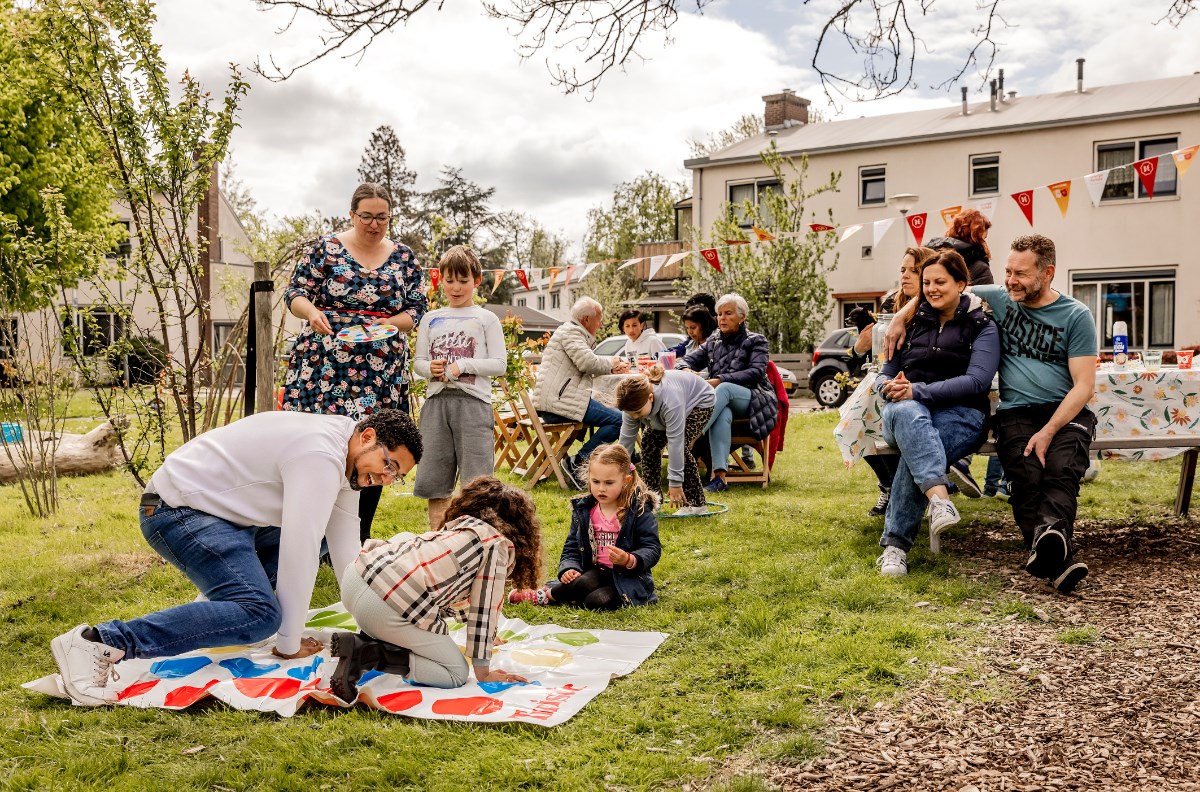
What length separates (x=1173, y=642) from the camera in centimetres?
381

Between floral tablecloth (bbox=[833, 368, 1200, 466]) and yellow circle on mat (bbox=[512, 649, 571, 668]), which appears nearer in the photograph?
yellow circle on mat (bbox=[512, 649, 571, 668])

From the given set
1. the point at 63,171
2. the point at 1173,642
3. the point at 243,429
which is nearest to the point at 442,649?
the point at 243,429

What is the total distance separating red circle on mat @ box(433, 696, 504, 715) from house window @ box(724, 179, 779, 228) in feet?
72.5

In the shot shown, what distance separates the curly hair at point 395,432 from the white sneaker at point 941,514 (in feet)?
8.66

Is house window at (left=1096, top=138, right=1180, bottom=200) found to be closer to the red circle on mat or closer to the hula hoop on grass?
the hula hoop on grass

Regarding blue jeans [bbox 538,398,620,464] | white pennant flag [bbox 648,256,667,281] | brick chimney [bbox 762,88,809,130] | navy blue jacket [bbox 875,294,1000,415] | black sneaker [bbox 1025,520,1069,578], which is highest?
brick chimney [bbox 762,88,809,130]

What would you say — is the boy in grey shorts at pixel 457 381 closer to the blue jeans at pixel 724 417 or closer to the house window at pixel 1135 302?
the blue jeans at pixel 724 417

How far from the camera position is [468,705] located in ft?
10.9

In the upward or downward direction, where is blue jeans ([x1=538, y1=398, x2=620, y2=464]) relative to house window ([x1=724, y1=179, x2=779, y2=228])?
downward

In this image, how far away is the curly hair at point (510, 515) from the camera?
366 centimetres

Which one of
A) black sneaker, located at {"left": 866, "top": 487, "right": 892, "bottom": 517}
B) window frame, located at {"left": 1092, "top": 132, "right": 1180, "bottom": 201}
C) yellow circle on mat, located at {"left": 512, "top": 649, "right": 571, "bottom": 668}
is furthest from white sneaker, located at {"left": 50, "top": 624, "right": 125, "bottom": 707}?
window frame, located at {"left": 1092, "top": 132, "right": 1180, "bottom": 201}

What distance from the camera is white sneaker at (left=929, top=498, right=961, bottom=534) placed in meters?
4.76

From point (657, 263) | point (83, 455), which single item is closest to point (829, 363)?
point (657, 263)

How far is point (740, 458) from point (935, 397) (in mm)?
3422
